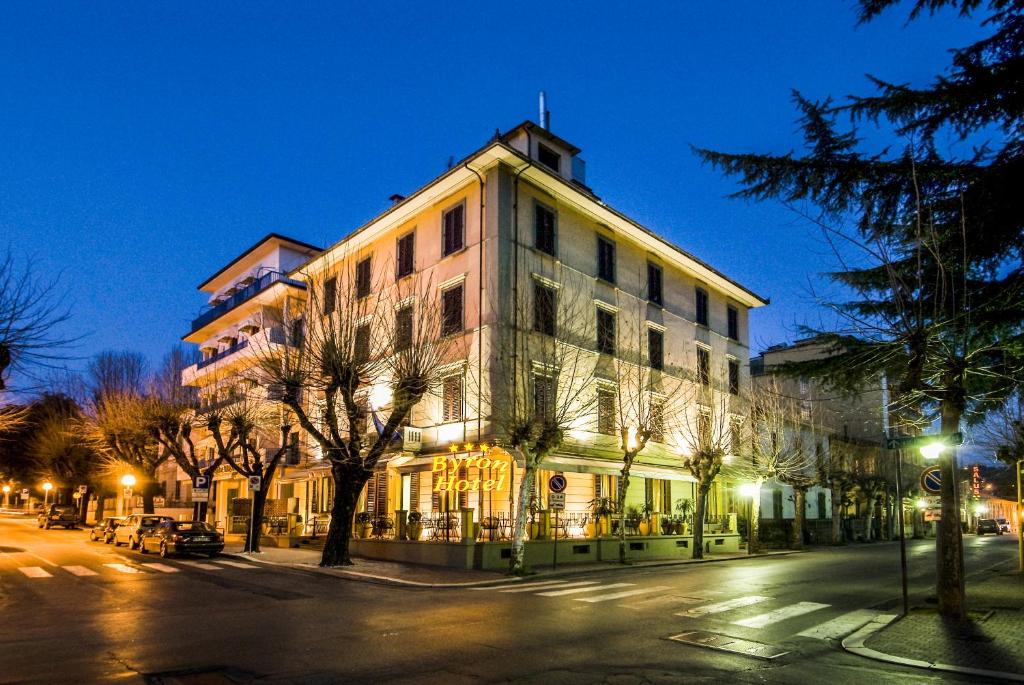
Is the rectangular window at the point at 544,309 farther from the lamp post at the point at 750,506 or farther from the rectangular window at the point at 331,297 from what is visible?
the lamp post at the point at 750,506

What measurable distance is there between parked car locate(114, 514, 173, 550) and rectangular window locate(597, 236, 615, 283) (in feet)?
64.5

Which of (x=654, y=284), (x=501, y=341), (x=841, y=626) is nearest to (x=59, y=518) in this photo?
(x=501, y=341)

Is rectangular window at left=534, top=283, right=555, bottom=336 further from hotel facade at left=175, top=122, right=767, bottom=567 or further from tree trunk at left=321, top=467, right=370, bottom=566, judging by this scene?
tree trunk at left=321, top=467, right=370, bottom=566

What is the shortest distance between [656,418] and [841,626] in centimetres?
1613

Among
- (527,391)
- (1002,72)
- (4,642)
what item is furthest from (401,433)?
(1002,72)

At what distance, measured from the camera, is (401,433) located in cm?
2617

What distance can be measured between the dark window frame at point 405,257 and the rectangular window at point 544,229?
511 centimetres

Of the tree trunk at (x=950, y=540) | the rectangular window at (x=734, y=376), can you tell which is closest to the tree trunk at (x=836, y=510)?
the rectangular window at (x=734, y=376)

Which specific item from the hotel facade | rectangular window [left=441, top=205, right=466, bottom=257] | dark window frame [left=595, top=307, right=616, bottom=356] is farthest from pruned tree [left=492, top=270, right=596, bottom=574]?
rectangular window [left=441, top=205, right=466, bottom=257]

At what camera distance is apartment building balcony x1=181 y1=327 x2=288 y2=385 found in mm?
34406

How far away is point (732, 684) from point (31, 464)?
73.8 meters

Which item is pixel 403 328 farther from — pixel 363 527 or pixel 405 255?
pixel 363 527

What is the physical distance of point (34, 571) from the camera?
19844mm

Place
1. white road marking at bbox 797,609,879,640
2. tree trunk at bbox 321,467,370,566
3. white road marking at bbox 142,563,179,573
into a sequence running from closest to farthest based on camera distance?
white road marking at bbox 797,609,879,640 → white road marking at bbox 142,563,179,573 → tree trunk at bbox 321,467,370,566
